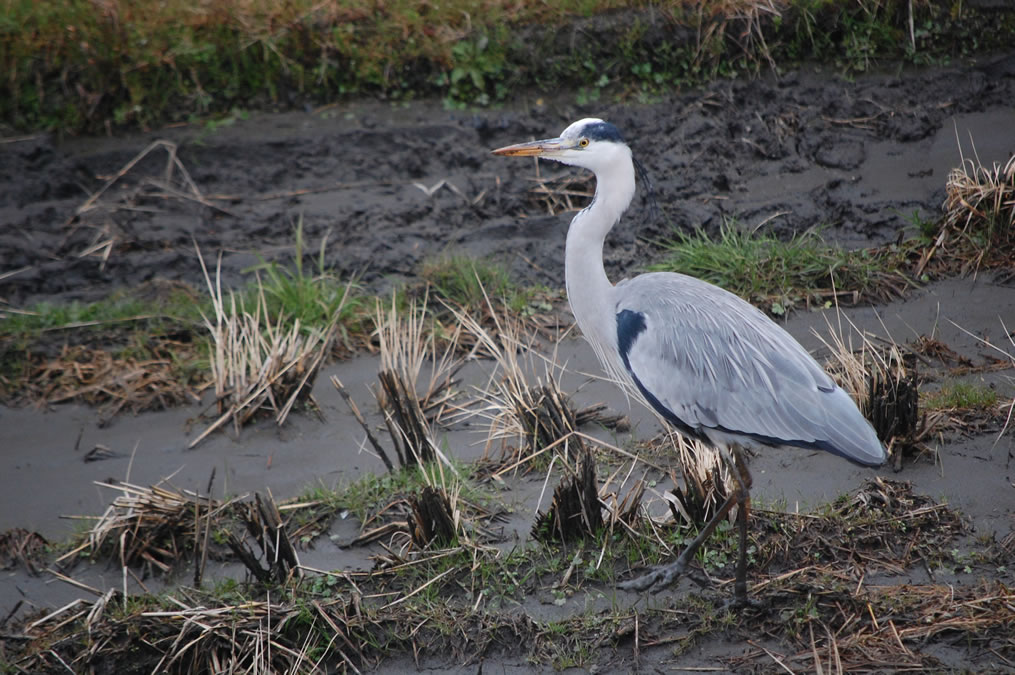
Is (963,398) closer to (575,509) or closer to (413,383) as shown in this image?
(575,509)

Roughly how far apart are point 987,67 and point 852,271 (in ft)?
6.99

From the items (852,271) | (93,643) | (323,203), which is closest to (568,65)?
(323,203)

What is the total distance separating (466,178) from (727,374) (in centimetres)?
338

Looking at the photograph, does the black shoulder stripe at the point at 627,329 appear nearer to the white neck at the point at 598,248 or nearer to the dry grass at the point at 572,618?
the white neck at the point at 598,248

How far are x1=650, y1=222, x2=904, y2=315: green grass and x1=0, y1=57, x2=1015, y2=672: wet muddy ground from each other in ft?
0.59

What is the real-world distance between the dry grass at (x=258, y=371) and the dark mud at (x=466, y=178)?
93 cm

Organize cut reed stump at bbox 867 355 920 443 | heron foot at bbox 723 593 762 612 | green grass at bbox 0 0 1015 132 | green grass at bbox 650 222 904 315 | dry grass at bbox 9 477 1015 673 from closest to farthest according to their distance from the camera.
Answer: dry grass at bbox 9 477 1015 673
heron foot at bbox 723 593 762 612
cut reed stump at bbox 867 355 920 443
green grass at bbox 650 222 904 315
green grass at bbox 0 0 1015 132

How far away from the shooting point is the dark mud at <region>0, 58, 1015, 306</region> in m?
6.14

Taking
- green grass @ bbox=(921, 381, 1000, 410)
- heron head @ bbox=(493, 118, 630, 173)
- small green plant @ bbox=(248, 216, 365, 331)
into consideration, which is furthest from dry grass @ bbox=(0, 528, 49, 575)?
green grass @ bbox=(921, 381, 1000, 410)

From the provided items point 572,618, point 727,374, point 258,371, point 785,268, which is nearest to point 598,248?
point 727,374

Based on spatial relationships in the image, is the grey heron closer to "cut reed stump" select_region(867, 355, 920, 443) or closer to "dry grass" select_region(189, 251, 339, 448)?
"cut reed stump" select_region(867, 355, 920, 443)

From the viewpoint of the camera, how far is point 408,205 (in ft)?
21.6

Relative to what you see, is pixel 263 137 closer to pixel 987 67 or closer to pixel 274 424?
pixel 274 424

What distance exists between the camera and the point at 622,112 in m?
6.86
